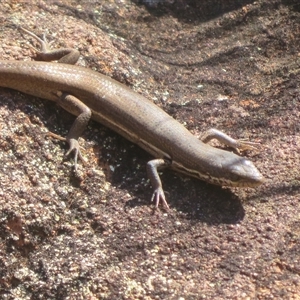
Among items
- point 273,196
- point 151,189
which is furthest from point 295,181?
point 151,189

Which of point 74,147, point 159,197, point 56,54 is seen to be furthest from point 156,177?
point 56,54

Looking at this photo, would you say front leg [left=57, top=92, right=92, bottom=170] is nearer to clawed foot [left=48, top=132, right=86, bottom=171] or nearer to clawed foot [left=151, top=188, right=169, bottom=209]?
clawed foot [left=48, top=132, right=86, bottom=171]

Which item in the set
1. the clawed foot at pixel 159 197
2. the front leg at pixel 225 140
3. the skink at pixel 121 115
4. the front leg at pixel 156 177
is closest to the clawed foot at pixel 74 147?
the skink at pixel 121 115

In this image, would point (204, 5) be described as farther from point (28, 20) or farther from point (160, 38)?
point (28, 20)

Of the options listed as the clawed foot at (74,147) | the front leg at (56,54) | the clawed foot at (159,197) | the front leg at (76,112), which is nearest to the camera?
the clawed foot at (159,197)

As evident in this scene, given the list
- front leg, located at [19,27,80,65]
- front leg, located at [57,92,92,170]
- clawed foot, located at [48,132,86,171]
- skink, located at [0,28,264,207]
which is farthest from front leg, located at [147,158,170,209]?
front leg, located at [19,27,80,65]

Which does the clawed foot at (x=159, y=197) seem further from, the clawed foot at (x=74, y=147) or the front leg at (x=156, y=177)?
the clawed foot at (x=74, y=147)

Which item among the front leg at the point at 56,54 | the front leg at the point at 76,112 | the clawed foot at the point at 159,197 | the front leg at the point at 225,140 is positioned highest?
the front leg at the point at 56,54
